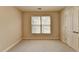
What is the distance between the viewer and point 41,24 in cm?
773

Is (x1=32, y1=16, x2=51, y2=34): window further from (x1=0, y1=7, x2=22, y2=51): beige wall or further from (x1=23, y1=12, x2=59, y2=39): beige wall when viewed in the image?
(x1=0, y1=7, x2=22, y2=51): beige wall

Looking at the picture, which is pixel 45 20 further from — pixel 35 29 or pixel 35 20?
pixel 35 29

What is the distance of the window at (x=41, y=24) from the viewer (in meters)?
7.74

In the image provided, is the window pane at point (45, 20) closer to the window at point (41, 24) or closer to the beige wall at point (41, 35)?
the window at point (41, 24)

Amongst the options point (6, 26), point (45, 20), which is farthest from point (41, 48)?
point (45, 20)

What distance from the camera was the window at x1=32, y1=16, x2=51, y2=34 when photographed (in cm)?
774

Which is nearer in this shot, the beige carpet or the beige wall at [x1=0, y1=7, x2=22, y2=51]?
the beige wall at [x1=0, y1=7, x2=22, y2=51]

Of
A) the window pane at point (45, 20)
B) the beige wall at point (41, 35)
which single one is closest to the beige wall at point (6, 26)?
the beige wall at point (41, 35)

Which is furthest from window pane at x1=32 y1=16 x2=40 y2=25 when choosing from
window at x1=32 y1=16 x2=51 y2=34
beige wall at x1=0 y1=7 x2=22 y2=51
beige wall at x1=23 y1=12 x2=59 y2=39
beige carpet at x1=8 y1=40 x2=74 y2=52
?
beige wall at x1=0 y1=7 x2=22 y2=51
